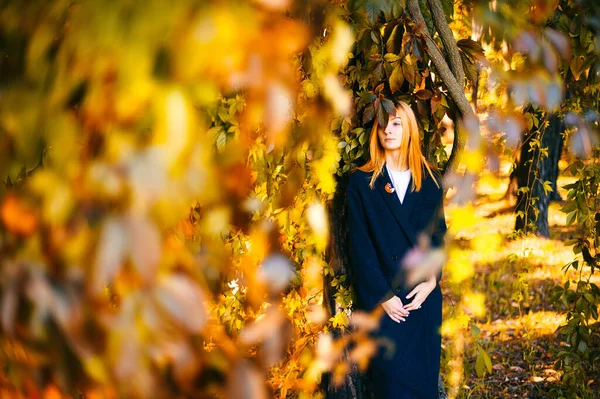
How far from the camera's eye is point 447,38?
2.33 metres

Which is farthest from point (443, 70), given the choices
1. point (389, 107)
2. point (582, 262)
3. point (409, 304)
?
point (582, 262)

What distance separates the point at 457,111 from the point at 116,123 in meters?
1.92

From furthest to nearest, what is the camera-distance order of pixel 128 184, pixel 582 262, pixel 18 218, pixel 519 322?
pixel 519 322, pixel 582 262, pixel 18 218, pixel 128 184

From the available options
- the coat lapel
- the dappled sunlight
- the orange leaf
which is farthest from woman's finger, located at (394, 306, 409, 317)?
the dappled sunlight

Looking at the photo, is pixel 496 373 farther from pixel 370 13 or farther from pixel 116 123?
pixel 116 123

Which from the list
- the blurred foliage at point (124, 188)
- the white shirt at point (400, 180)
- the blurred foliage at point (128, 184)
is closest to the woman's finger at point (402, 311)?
the white shirt at point (400, 180)

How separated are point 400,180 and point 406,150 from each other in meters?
0.11

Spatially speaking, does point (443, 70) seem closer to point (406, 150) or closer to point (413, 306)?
point (406, 150)

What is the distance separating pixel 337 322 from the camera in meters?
2.42

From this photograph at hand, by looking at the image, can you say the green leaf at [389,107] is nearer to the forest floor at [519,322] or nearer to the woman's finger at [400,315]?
the forest floor at [519,322]

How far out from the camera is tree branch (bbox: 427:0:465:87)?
229cm

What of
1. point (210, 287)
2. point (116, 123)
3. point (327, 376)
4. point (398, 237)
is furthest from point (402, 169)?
point (116, 123)

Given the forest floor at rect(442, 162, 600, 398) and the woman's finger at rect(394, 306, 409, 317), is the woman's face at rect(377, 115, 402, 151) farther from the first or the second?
the woman's finger at rect(394, 306, 409, 317)

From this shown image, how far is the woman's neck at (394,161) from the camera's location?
7.82ft
